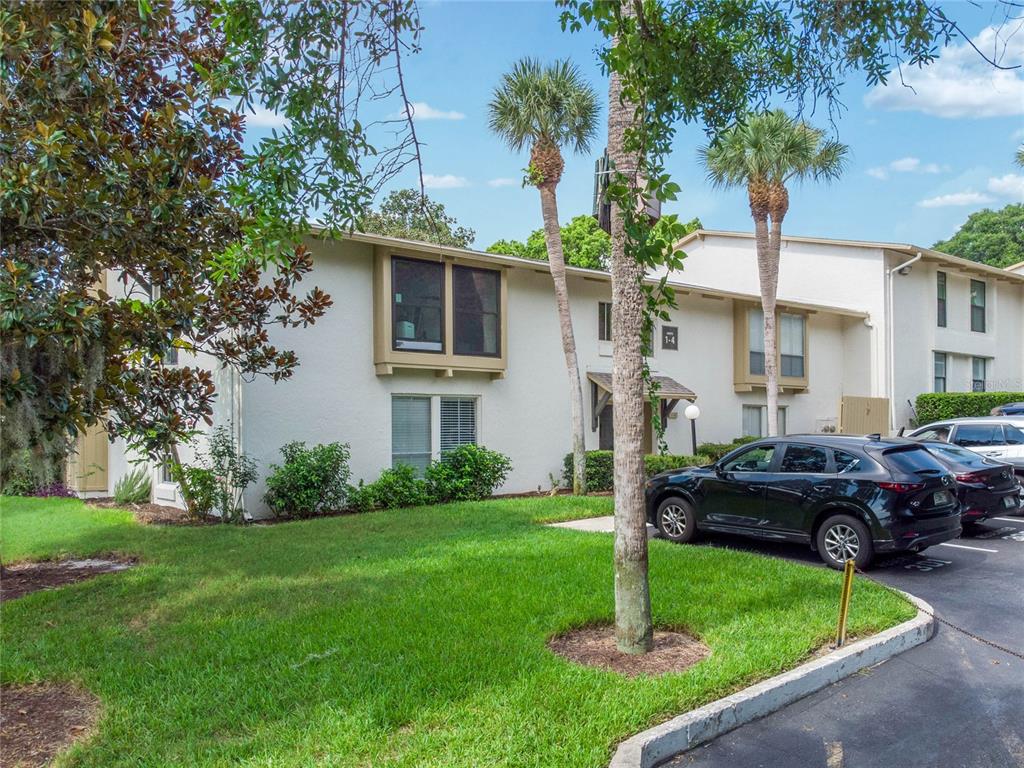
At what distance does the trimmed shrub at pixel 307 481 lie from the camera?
12.8m

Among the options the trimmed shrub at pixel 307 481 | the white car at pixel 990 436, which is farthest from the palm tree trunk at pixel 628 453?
the white car at pixel 990 436

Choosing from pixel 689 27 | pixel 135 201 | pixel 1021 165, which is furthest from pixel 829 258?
pixel 135 201

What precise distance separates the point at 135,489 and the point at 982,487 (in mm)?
15158

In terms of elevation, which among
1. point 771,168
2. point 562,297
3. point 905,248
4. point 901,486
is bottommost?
point 901,486

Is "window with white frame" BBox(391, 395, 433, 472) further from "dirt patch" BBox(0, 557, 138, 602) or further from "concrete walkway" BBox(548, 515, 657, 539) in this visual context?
"dirt patch" BBox(0, 557, 138, 602)

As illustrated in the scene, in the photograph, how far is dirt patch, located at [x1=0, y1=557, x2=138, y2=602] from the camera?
26.6 ft

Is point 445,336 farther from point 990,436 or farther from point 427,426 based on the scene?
point 990,436

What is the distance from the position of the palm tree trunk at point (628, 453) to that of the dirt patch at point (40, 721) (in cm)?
359

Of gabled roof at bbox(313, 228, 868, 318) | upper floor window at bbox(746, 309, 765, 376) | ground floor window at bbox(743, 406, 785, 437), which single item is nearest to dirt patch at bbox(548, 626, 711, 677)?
gabled roof at bbox(313, 228, 868, 318)

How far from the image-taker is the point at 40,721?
4.54 m

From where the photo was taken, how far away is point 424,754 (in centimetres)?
387

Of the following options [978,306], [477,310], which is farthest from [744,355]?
[978,306]

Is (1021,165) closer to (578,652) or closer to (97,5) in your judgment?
(578,652)

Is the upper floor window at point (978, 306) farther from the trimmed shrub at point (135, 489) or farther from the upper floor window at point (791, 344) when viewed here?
the trimmed shrub at point (135, 489)
